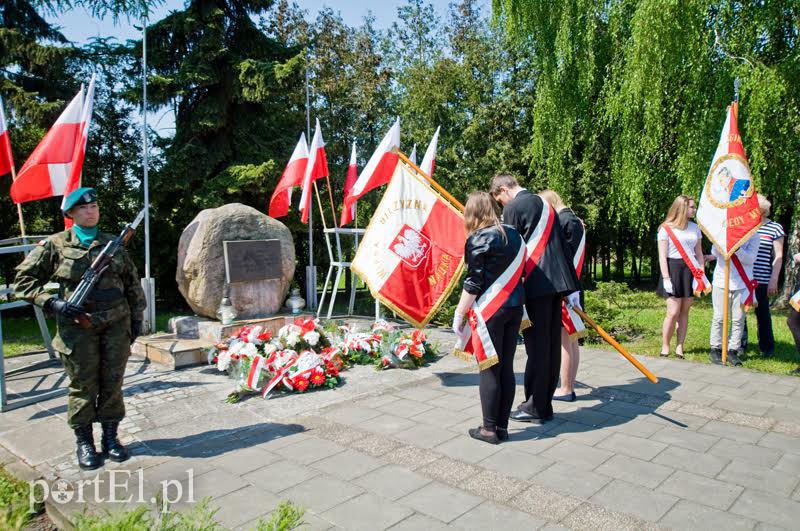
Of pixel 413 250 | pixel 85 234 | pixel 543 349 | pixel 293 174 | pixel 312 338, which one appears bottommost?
pixel 312 338

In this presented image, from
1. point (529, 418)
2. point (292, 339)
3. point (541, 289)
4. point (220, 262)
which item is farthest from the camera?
point (220, 262)

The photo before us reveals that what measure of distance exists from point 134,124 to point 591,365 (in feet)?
40.7

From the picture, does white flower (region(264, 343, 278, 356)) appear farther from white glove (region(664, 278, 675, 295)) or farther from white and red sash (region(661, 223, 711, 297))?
white and red sash (region(661, 223, 711, 297))

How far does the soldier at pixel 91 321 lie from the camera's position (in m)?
3.78

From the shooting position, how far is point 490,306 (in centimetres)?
391

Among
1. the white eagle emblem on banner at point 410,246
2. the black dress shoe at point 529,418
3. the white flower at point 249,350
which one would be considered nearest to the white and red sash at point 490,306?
the black dress shoe at point 529,418

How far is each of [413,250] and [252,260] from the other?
320 cm

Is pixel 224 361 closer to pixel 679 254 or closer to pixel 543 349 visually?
Answer: pixel 543 349

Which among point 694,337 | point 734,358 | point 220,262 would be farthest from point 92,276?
point 694,337

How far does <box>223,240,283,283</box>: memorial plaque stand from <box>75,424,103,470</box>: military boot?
391cm

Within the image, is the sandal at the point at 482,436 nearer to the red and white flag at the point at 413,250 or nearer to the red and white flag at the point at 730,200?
the red and white flag at the point at 413,250

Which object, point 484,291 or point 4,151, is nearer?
point 484,291

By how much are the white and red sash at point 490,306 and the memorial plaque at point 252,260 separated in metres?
4.69

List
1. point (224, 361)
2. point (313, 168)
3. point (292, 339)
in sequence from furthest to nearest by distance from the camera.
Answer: point (313, 168), point (292, 339), point (224, 361)
